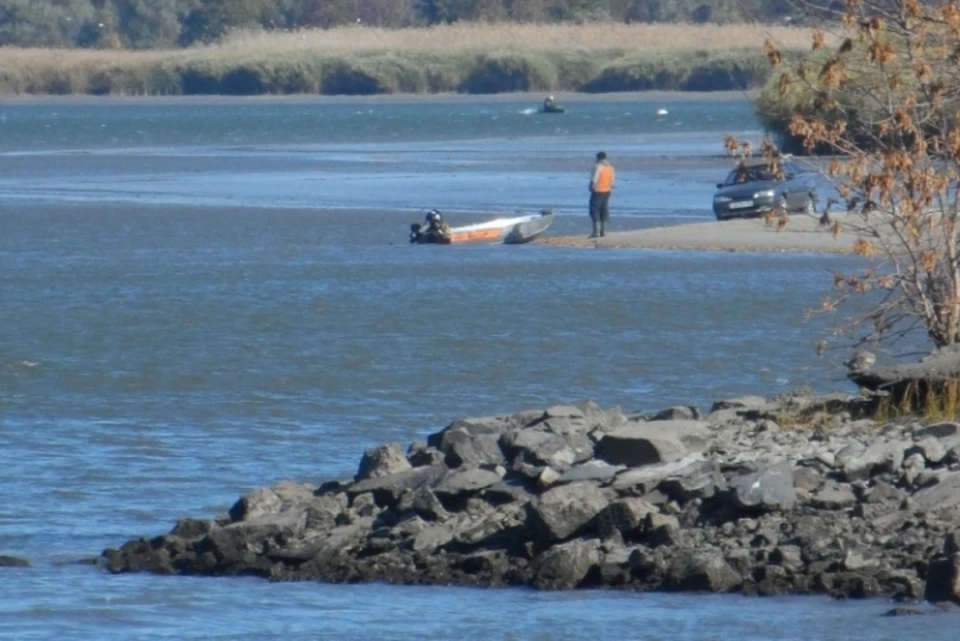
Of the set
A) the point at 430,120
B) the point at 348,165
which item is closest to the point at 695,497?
the point at 348,165

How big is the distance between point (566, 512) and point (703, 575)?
0.93 metres

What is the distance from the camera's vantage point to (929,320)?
15.4 metres

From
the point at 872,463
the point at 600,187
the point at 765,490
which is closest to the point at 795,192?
the point at 600,187

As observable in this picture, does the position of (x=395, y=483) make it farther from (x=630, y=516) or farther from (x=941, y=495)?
(x=941, y=495)

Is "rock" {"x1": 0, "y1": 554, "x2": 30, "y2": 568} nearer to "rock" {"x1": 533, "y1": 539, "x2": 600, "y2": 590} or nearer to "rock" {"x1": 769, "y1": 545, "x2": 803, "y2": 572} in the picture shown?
"rock" {"x1": 533, "y1": 539, "x2": 600, "y2": 590}

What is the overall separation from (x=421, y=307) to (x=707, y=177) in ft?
84.4

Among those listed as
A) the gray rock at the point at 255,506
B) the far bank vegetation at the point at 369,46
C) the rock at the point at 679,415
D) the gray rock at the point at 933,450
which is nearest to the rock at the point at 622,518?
the gray rock at the point at 933,450

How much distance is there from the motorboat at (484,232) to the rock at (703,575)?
23.7 metres

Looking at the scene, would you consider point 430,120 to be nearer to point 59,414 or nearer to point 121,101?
point 121,101

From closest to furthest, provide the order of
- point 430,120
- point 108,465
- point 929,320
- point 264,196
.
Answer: point 929,320 → point 108,465 → point 264,196 → point 430,120

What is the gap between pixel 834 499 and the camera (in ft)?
41.1

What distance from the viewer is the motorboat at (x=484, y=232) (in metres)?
35.7

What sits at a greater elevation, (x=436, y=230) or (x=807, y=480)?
(x=807, y=480)

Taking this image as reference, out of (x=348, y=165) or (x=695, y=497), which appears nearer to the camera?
(x=695, y=497)
